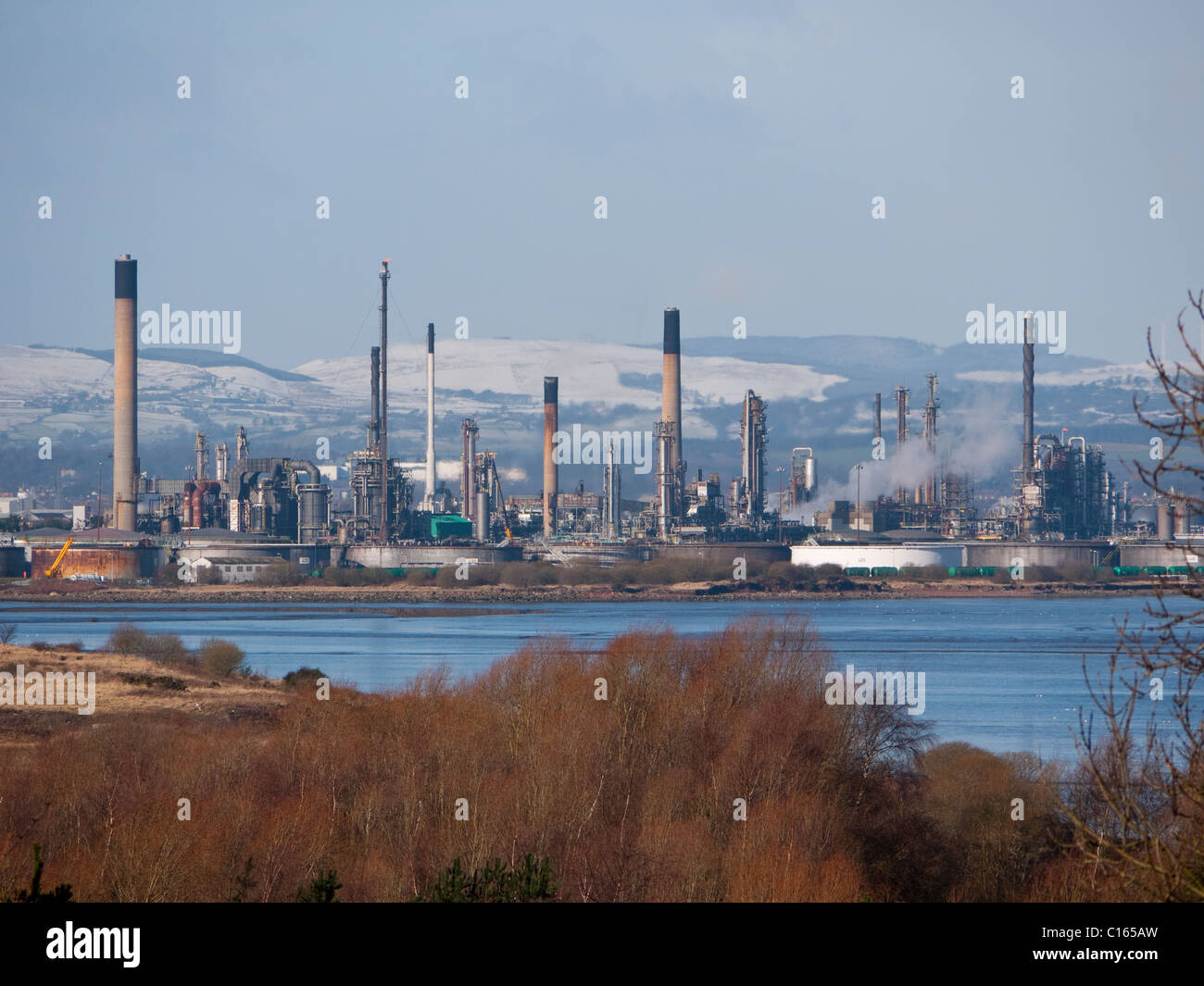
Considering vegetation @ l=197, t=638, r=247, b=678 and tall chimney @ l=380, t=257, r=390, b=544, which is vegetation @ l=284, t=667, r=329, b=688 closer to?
vegetation @ l=197, t=638, r=247, b=678

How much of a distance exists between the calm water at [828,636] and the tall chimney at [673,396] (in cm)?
1446

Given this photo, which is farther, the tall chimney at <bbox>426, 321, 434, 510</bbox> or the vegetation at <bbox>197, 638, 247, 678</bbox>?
the tall chimney at <bbox>426, 321, 434, 510</bbox>

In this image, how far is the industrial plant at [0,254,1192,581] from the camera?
285ft

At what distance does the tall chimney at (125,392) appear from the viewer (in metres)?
83.8

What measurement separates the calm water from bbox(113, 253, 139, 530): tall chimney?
1222 centimetres

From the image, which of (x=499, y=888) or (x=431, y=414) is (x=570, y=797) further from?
(x=431, y=414)

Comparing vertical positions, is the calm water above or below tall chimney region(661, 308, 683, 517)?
below

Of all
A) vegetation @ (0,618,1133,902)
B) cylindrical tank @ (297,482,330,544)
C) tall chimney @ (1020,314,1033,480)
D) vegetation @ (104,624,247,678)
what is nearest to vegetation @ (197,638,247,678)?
vegetation @ (104,624,247,678)

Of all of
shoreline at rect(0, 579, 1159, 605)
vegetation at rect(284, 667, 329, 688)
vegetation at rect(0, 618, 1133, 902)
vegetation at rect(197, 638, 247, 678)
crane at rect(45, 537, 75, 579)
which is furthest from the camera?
crane at rect(45, 537, 75, 579)

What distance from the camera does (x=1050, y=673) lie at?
4197cm

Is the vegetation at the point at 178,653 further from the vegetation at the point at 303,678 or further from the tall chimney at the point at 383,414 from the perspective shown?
the tall chimney at the point at 383,414

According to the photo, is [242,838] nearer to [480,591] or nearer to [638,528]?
[480,591]
